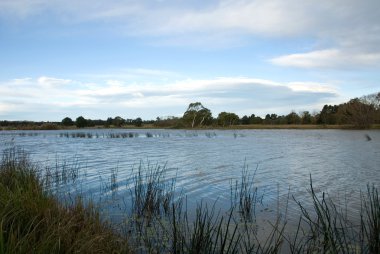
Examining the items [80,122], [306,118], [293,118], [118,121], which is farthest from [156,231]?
[118,121]

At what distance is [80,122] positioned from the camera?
121 metres

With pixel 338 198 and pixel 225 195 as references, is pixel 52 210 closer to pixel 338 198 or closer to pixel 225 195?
pixel 225 195

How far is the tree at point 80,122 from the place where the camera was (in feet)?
395

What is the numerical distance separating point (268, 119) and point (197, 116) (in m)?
26.1

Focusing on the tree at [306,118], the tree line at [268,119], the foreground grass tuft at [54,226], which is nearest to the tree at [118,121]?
the tree line at [268,119]

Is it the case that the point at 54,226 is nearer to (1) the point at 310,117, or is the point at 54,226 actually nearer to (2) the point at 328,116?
(2) the point at 328,116

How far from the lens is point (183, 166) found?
17.5 meters

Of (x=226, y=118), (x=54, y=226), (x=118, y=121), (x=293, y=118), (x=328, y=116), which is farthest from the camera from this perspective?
(x=118, y=121)

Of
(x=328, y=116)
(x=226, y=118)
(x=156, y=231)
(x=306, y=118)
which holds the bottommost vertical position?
(x=156, y=231)

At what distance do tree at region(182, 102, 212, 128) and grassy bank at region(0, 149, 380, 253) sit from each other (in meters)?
93.8

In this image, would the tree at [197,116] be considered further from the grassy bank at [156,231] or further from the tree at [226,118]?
the grassy bank at [156,231]

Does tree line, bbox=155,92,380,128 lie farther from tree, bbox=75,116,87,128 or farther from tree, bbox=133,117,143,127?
tree, bbox=75,116,87,128

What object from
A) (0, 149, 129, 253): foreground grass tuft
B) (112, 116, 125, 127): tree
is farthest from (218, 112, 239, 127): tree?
(0, 149, 129, 253): foreground grass tuft

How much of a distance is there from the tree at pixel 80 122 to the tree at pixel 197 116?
3845 centimetres
